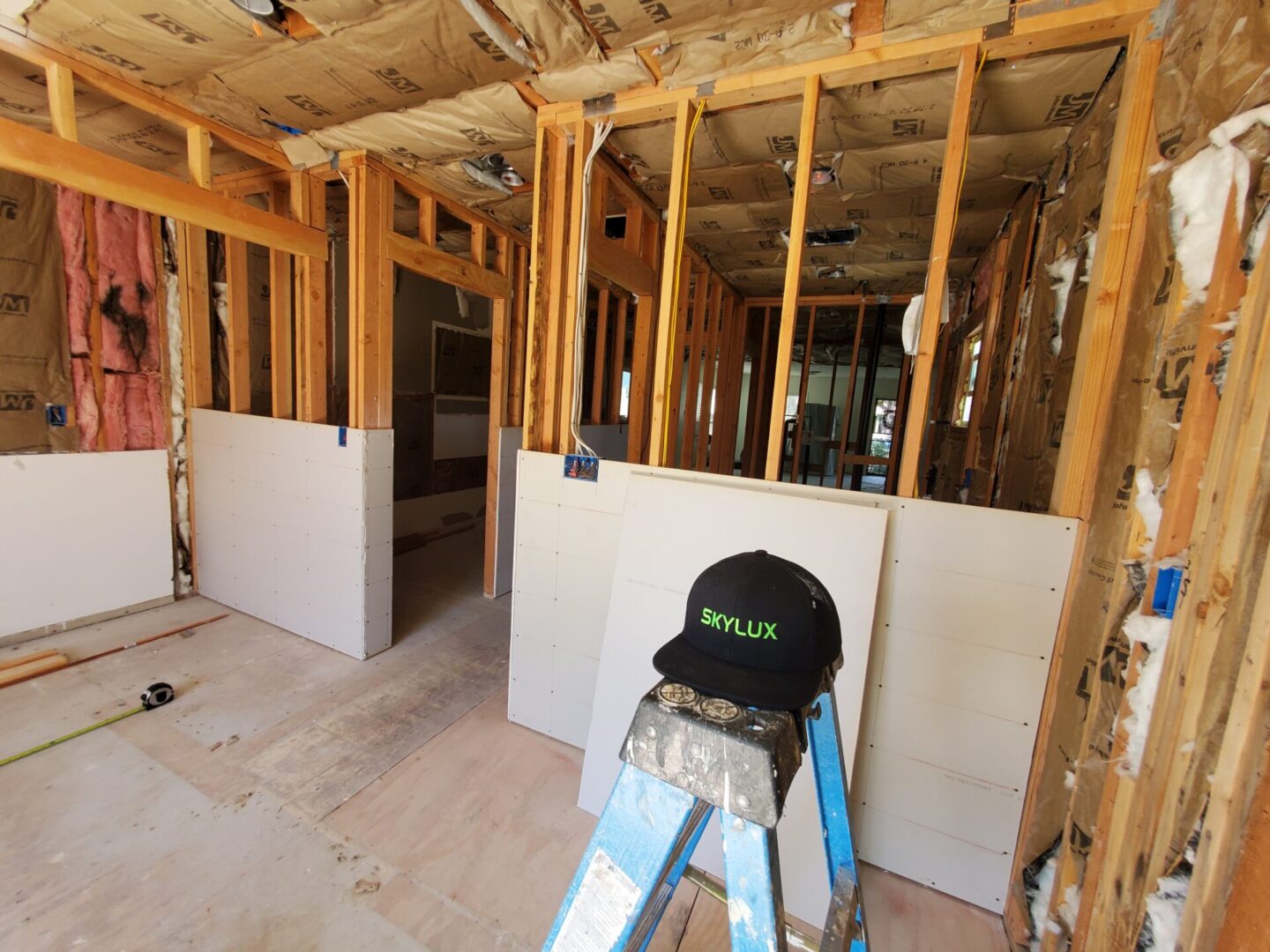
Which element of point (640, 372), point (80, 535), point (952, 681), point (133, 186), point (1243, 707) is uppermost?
point (133, 186)

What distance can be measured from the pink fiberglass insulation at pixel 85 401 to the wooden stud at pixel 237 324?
60 centimetres

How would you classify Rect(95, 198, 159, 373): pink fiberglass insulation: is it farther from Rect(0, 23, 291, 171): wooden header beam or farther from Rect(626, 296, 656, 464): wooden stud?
Rect(626, 296, 656, 464): wooden stud

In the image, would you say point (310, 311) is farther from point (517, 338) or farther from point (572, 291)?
point (572, 291)

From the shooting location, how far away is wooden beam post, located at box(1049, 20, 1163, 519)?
1.26 m

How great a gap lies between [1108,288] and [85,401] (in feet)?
14.9

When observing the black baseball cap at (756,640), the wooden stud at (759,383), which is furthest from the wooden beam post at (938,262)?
the wooden stud at (759,383)

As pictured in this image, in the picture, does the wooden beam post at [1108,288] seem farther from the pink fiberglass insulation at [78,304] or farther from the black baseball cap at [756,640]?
the pink fiberglass insulation at [78,304]

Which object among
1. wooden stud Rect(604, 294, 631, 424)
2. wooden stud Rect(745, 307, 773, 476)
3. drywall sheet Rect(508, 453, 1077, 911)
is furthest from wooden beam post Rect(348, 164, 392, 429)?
wooden stud Rect(745, 307, 773, 476)

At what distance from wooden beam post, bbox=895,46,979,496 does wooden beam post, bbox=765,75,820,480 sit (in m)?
0.38

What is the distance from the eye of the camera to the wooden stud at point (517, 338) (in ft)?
11.8

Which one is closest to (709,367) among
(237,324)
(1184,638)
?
(237,324)

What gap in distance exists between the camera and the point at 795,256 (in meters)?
1.64

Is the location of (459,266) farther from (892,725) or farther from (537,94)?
(892,725)

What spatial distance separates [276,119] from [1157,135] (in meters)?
3.13
